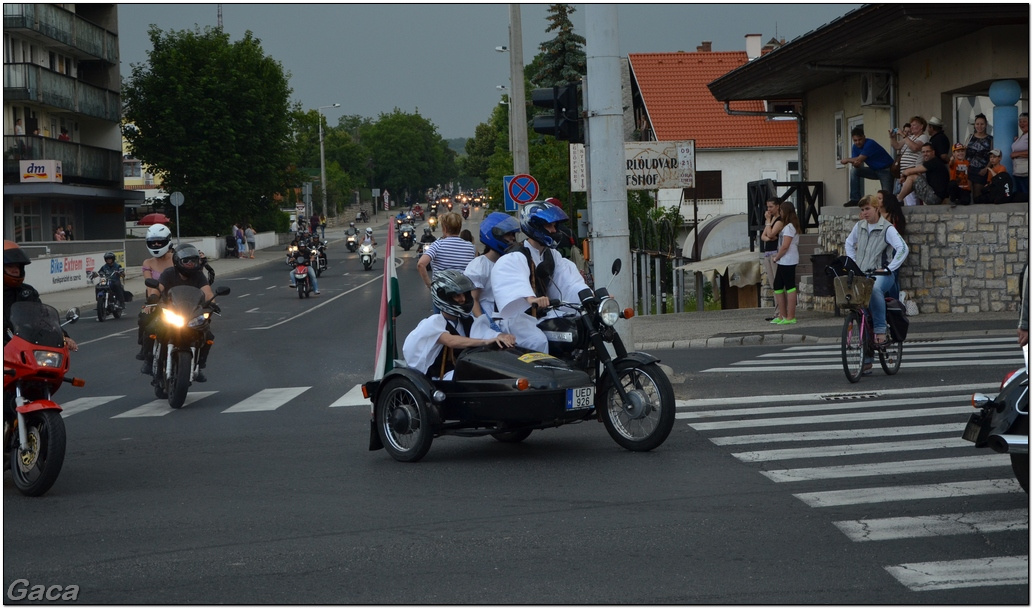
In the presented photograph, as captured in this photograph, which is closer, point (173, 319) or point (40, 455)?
point (40, 455)

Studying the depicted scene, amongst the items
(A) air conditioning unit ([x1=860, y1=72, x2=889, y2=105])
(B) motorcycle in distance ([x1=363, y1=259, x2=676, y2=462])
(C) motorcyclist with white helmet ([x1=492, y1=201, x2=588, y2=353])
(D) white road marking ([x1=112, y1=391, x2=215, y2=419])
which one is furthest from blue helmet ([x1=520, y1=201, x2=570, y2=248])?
(A) air conditioning unit ([x1=860, y1=72, x2=889, y2=105])

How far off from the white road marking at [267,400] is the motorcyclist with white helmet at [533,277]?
4.37 m

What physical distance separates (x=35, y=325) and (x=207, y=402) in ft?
18.0

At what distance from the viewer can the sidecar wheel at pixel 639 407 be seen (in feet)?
27.2

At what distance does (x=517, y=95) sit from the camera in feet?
103

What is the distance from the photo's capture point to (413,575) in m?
5.50

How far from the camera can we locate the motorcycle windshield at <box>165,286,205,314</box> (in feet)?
41.0

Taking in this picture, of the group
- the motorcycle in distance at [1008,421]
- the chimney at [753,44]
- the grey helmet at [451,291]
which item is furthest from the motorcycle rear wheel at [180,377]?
the chimney at [753,44]

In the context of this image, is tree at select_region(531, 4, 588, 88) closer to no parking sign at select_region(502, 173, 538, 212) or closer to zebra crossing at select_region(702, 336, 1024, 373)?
no parking sign at select_region(502, 173, 538, 212)

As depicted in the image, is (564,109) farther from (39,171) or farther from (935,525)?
(39,171)

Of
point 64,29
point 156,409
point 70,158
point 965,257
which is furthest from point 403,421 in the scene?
point 64,29

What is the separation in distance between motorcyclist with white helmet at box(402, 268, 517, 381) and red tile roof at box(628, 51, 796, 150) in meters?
48.6

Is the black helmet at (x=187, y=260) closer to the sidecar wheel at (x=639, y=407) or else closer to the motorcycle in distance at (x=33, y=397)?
the motorcycle in distance at (x=33, y=397)

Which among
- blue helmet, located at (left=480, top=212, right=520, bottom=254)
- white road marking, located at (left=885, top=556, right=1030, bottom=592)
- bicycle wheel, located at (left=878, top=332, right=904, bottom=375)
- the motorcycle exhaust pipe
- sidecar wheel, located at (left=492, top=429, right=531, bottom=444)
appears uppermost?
blue helmet, located at (left=480, top=212, right=520, bottom=254)
